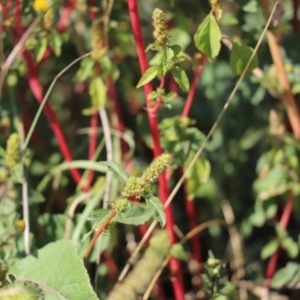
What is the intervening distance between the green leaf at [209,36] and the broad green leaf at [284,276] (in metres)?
0.43

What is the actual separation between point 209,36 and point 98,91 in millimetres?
317

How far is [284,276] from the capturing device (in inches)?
49.8

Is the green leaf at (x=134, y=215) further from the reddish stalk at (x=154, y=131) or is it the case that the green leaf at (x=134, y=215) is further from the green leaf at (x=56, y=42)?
the green leaf at (x=56, y=42)

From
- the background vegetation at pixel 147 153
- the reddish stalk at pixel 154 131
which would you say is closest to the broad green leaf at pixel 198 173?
the background vegetation at pixel 147 153

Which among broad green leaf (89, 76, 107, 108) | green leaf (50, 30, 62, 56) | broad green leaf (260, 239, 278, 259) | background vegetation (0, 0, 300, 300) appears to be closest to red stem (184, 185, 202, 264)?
background vegetation (0, 0, 300, 300)

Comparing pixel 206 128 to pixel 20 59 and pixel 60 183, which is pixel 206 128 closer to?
pixel 60 183

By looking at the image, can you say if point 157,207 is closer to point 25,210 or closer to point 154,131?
point 154,131

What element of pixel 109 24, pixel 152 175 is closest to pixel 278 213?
pixel 109 24

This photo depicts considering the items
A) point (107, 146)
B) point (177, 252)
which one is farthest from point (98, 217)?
point (107, 146)

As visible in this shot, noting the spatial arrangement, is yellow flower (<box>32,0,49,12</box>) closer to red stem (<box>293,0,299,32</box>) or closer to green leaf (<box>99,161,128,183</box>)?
green leaf (<box>99,161,128,183</box>)

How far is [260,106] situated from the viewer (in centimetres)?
163

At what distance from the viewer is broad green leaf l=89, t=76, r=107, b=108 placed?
1.30m

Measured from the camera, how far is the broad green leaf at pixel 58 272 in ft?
3.19

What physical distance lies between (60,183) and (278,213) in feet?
1.49
